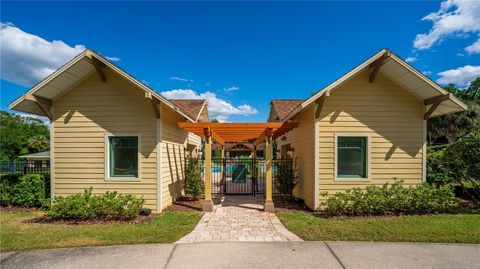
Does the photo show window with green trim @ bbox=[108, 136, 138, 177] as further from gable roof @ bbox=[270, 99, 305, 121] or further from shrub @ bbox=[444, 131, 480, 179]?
shrub @ bbox=[444, 131, 480, 179]

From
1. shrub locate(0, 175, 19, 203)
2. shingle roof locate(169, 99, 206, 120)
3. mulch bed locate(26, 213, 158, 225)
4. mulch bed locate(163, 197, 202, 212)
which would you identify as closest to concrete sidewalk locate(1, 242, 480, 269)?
mulch bed locate(26, 213, 158, 225)

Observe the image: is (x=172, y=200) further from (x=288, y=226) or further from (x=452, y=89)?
(x=452, y=89)

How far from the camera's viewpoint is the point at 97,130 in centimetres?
772

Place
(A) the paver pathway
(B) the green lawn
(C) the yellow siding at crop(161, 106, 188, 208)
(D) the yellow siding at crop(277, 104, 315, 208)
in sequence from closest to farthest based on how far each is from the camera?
(B) the green lawn
(A) the paver pathway
(D) the yellow siding at crop(277, 104, 315, 208)
(C) the yellow siding at crop(161, 106, 188, 208)

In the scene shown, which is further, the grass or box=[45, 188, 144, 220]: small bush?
box=[45, 188, 144, 220]: small bush

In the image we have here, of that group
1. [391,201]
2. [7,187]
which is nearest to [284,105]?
[391,201]

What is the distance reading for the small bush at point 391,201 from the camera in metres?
6.89

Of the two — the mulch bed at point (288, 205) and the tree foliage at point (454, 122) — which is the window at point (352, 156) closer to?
the mulch bed at point (288, 205)

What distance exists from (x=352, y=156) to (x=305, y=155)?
1499mm

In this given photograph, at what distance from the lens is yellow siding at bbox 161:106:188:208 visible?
798cm

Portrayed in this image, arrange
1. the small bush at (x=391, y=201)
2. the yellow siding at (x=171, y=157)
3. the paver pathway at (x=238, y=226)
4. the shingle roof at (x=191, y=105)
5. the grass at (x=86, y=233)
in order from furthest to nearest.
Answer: the shingle roof at (x=191, y=105), the yellow siding at (x=171, y=157), the small bush at (x=391, y=201), the paver pathway at (x=238, y=226), the grass at (x=86, y=233)

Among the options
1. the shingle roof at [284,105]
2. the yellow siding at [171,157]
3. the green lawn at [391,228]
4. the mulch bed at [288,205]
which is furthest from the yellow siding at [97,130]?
the shingle roof at [284,105]

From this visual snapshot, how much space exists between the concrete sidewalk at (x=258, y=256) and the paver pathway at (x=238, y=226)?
0.39 metres

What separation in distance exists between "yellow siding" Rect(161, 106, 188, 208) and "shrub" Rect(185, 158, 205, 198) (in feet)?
1.56
